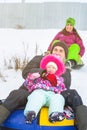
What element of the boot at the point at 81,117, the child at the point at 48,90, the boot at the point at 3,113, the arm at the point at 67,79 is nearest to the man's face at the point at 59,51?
the arm at the point at 67,79

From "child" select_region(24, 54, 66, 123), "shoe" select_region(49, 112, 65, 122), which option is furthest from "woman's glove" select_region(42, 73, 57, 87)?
"shoe" select_region(49, 112, 65, 122)

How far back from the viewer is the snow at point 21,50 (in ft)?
20.4

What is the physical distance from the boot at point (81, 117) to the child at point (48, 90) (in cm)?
14

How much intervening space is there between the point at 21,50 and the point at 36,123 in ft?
16.4

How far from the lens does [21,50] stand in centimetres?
880

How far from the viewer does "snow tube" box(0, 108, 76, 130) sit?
152 inches

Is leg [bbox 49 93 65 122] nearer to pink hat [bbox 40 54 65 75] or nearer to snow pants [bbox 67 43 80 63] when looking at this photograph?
pink hat [bbox 40 54 65 75]

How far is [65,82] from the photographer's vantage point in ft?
15.1

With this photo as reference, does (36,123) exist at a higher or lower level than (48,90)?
lower

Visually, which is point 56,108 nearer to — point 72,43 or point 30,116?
point 30,116

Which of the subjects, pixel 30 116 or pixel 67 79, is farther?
pixel 67 79

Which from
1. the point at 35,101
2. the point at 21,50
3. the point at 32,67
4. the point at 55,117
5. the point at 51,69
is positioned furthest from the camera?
the point at 21,50

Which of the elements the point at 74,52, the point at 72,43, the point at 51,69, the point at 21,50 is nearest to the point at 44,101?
the point at 51,69

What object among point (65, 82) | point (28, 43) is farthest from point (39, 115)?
point (28, 43)
